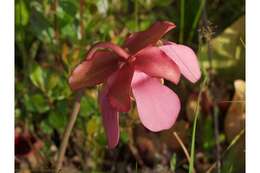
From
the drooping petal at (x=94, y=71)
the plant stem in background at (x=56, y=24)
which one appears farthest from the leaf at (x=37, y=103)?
the drooping petal at (x=94, y=71)

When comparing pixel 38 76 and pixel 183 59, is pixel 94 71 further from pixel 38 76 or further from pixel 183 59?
pixel 38 76

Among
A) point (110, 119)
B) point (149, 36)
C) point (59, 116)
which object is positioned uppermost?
point (149, 36)

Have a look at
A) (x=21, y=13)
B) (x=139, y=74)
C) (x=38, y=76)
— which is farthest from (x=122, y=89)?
(x=21, y=13)

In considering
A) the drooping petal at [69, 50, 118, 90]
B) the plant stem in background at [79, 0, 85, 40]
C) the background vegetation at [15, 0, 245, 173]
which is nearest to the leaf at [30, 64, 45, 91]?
the background vegetation at [15, 0, 245, 173]

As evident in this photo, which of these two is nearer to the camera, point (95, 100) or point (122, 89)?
point (122, 89)

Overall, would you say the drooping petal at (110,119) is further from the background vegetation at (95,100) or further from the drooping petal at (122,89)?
the background vegetation at (95,100)
